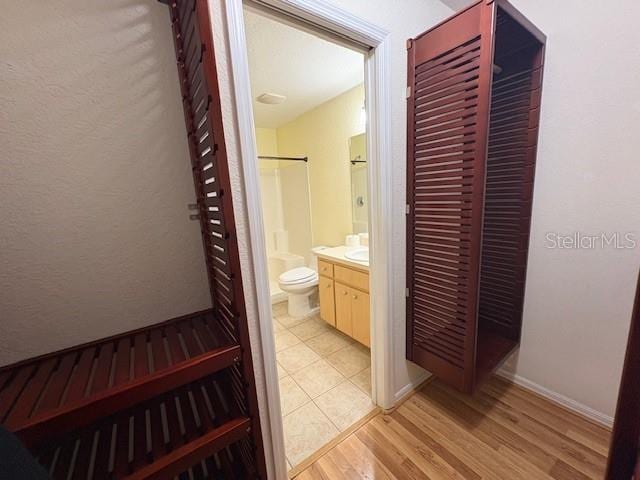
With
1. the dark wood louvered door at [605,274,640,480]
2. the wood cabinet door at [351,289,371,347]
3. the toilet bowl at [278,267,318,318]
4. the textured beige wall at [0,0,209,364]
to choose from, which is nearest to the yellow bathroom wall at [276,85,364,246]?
the toilet bowl at [278,267,318,318]

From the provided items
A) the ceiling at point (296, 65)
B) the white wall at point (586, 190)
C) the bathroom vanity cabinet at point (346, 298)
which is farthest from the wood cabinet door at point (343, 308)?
the ceiling at point (296, 65)

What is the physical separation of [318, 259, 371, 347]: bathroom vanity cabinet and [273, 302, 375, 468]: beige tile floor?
207 millimetres

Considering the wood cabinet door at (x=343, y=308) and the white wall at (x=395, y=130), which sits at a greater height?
the white wall at (x=395, y=130)

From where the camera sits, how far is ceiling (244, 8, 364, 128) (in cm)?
161

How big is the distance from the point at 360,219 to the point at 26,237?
7.45 ft

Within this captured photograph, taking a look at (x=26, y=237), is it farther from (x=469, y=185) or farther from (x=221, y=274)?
(x=469, y=185)

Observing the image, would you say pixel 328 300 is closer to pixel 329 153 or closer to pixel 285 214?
pixel 329 153

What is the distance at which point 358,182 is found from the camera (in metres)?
2.62

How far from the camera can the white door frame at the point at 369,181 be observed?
0.89 meters

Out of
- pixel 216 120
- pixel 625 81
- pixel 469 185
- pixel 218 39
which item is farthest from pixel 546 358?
pixel 218 39

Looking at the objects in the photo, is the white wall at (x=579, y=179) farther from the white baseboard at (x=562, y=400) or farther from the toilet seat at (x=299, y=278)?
the toilet seat at (x=299, y=278)

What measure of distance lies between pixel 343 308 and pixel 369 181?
123 centimetres

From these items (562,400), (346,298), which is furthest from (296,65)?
(562,400)

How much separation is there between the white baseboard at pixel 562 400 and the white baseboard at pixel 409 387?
54cm
